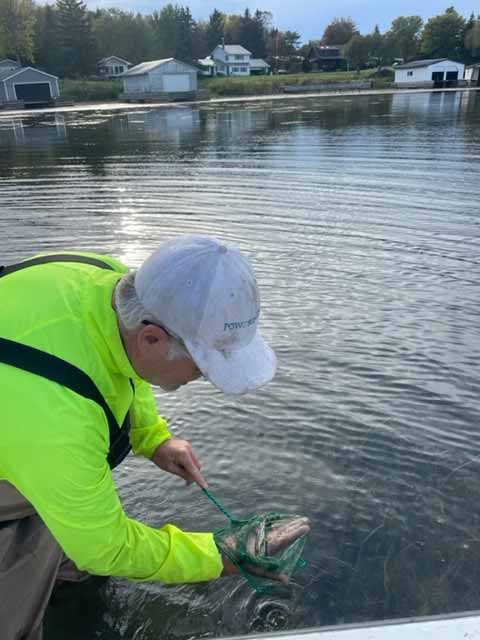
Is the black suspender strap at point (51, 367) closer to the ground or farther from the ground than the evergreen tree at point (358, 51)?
closer to the ground

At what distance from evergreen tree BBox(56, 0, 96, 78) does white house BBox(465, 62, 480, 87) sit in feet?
194

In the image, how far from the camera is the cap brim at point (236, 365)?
1.89 meters

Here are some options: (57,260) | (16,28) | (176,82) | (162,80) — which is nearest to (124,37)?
(16,28)

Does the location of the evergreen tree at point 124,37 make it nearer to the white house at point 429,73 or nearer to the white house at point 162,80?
the white house at point 162,80

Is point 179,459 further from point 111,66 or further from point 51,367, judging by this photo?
point 111,66

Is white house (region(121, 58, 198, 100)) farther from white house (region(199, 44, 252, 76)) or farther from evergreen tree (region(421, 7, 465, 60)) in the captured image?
evergreen tree (region(421, 7, 465, 60))

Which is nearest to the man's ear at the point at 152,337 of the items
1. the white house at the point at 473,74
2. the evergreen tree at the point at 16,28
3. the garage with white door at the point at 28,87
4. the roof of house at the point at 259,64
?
the garage with white door at the point at 28,87

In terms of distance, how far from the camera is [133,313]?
1905 millimetres

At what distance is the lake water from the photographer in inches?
126

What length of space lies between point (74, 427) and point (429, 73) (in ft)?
297

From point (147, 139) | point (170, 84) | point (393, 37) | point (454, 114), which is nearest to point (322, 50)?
point (393, 37)

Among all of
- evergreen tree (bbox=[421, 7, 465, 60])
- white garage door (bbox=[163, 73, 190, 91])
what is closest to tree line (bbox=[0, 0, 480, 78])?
evergreen tree (bbox=[421, 7, 465, 60])

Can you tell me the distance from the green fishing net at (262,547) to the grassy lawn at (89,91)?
7634cm

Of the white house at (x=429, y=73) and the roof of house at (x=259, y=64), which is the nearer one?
the white house at (x=429, y=73)
